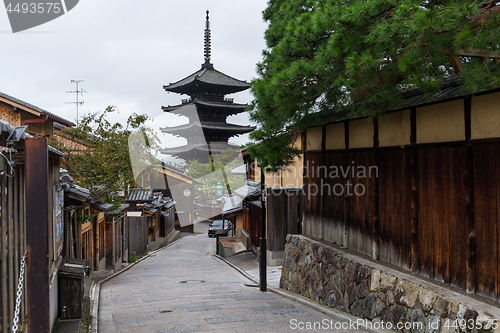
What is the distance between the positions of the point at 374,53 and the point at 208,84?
138ft

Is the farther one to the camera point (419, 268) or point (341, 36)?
point (419, 268)

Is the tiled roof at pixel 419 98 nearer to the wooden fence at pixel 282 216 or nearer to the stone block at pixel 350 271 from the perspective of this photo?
the stone block at pixel 350 271

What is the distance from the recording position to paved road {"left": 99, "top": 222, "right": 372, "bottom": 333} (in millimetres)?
7402

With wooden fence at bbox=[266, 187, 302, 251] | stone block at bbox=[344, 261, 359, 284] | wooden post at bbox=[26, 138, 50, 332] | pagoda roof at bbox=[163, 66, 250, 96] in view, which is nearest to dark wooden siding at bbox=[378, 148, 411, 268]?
stone block at bbox=[344, 261, 359, 284]

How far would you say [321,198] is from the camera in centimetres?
1070

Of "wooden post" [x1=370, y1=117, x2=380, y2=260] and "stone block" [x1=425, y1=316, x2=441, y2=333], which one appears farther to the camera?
"wooden post" [x1=370, y1=117, x2=380, y2=260]

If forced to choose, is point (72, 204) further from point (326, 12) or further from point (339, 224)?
point (326, 12)

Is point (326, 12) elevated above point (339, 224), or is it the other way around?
point (326, 12)

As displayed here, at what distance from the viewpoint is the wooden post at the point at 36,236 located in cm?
404

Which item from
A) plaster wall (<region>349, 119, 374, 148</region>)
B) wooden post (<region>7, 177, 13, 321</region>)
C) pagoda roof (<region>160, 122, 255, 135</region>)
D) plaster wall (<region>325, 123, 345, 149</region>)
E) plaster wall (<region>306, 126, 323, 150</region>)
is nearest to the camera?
wooden post (<region>7, 177, 13, 321</region>)

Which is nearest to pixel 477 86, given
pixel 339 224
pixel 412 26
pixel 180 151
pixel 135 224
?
pixel 412 26

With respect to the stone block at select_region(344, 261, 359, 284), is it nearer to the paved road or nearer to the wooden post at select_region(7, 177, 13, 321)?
the paved road

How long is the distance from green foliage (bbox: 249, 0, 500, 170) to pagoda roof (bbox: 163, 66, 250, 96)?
3875 cm

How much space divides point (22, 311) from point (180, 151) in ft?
151
